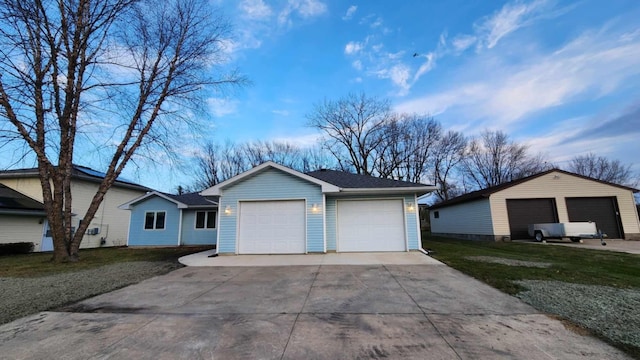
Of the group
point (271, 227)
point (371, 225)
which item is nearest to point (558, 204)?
point (371, 225)

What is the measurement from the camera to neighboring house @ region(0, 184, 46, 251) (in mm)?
13750

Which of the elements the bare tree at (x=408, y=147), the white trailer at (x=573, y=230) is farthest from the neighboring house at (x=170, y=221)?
the white trailer at (x=573, y=230)

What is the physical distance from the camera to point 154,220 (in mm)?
16375

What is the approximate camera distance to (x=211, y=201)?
51.3 feet

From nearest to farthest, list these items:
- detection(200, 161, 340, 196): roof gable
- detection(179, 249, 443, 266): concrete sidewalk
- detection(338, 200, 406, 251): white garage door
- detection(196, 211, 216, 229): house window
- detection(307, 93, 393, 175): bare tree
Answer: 1. detection(179, 249, 443, 266): concrete sidewalk
2. detection(200, 161, 340, 196): roof gable
3. detection(338, 200, 406, 251): white garage door
4. detection(196, 211, 216, 229): house window
5. detection(307, 93, 393, 175): bare tree

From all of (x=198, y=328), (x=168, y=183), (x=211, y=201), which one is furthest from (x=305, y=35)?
(x=198, y=328)

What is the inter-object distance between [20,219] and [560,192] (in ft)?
101

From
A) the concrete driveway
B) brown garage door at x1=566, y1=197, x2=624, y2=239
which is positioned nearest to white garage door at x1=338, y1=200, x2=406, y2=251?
the concrete driveway

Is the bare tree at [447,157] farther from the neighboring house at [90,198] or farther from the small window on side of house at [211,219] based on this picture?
the neighboring house at [90,198]

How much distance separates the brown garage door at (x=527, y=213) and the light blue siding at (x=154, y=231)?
20.2 m

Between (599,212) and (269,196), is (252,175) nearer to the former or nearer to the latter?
(269,196)

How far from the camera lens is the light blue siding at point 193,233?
1590 cm

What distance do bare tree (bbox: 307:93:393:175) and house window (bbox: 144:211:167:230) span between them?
50.7 feet

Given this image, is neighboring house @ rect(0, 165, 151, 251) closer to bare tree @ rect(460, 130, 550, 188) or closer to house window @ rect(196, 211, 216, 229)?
house window @ rect(196, 211, 216, 229)
